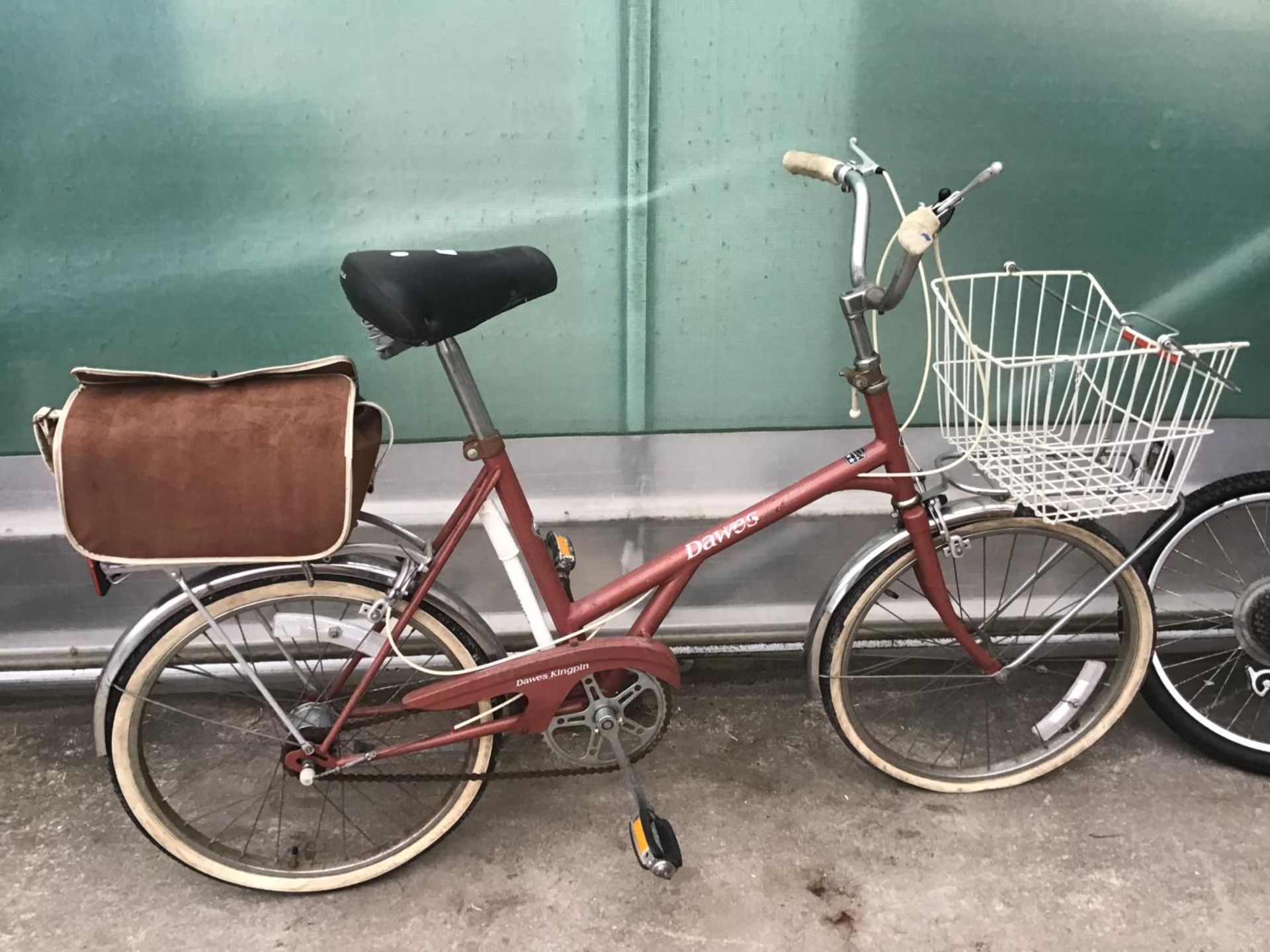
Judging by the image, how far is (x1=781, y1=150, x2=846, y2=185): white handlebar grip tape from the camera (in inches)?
69.9

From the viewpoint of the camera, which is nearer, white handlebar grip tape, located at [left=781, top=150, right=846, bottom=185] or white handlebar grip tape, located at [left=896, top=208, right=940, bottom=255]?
white handlebar grip tape, located at [left=896, top=208, right=940, bottom=255]

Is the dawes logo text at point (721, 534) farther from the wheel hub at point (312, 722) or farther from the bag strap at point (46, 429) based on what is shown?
the bag strap at point (46, 429)

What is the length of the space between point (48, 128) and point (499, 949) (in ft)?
7.41

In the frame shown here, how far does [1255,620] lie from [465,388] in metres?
2.18

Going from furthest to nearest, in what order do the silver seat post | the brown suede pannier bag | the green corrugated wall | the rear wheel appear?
the green corrugated wall → the rear wheel → the silver seat post → the brown suede pannier bag

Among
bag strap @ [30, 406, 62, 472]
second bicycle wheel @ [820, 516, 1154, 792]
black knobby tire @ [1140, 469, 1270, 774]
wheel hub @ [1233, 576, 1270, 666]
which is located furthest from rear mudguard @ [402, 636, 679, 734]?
wheel hub @ [1233, 576, 1270, 666]

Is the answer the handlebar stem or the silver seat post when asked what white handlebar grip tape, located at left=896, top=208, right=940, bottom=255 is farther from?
the silver seat post

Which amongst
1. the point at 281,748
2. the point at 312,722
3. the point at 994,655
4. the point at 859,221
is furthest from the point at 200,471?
the point at 994,655

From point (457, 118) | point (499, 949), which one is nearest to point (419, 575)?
point (499, 949)

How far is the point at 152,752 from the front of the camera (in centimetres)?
249

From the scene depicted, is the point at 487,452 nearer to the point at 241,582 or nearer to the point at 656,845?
the point at 241,582

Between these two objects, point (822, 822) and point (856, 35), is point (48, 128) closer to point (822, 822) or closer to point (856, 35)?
point (856, 35)

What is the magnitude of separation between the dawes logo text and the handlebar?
514 millimetres

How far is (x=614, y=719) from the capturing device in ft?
6.63
